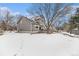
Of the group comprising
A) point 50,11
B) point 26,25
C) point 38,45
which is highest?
point 50,11

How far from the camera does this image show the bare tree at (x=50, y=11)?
1768 millimetres

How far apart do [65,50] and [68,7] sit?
44cm

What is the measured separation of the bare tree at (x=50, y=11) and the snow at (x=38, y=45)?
121 mm

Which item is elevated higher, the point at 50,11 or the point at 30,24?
the point at 50,11

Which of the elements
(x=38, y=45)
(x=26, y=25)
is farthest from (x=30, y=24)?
(x=38, y=45)

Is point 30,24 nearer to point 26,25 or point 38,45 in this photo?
point 26,25

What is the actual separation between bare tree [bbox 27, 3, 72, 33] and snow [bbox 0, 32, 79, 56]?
0.40ft

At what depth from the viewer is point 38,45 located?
5.80 ft

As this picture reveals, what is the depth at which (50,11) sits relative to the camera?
70.1 inches

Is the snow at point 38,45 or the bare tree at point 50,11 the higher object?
the bare tree at point 50,11

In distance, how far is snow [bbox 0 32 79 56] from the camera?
1747 millimetres

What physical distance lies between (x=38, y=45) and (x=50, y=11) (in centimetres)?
37

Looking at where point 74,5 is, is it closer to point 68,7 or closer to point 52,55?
point 68,7

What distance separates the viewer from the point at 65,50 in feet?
5.72
